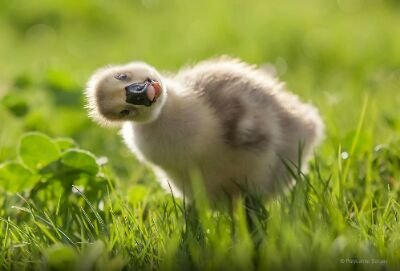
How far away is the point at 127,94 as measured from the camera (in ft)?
11.0

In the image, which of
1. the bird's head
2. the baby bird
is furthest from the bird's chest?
the bird's head

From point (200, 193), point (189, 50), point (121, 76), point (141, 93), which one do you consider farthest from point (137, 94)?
point (189, 50)

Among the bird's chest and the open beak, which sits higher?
the open beak

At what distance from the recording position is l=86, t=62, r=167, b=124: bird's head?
132 inches

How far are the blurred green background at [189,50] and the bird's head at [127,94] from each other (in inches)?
41.3

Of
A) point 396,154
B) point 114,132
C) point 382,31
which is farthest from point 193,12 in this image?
point 396,154

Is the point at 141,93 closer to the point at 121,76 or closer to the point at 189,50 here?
the point at 121,76

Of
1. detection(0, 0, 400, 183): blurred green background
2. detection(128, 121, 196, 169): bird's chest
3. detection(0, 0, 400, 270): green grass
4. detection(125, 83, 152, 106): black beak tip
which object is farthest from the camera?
detection(0, 0, 400, 183): blurred green background

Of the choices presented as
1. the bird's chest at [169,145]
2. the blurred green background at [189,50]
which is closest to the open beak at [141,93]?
the bird's chest at [169,145]

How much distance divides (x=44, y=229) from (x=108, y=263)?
376mm

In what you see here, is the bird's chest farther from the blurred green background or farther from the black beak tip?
the blurred green background

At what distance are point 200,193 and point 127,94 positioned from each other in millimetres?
513

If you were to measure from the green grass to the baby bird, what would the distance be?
12cm

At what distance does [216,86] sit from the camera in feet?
12.6
